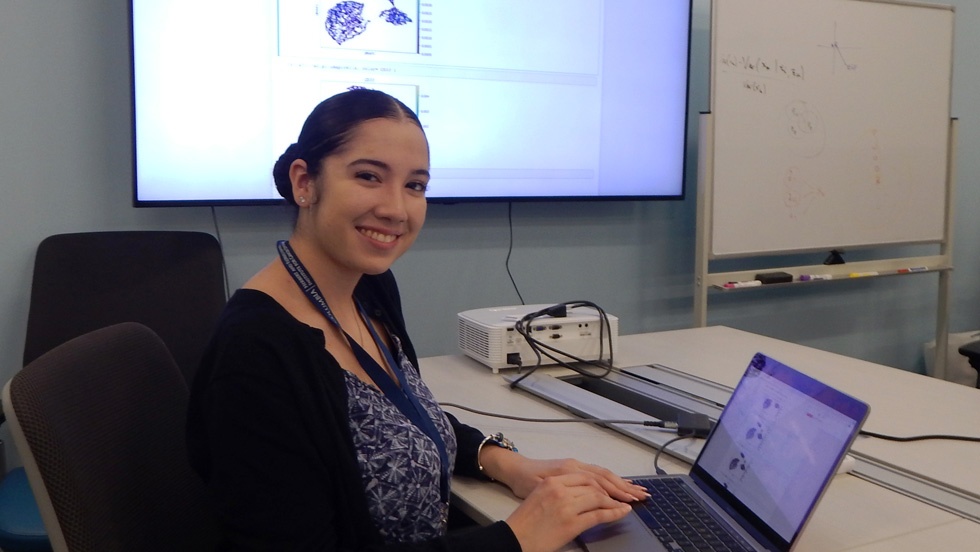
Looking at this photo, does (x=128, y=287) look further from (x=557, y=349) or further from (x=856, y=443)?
(x=856, y=443)

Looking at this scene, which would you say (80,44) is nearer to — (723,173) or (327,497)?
(327,497)

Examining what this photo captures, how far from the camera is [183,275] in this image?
2.05 meters

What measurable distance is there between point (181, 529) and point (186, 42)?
1.59m

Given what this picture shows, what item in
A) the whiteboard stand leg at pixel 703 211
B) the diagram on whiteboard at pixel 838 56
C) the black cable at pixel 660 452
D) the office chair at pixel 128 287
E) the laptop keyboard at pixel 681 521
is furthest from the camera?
the diagram on whiteboard at pixel 838 56

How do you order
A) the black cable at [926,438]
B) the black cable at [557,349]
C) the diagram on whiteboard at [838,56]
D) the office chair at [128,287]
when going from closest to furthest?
1. the black cable at [926,438]
2. the black cable at [557,349]
3. the office chair at [128,287]
4. the diagram on whiteboard at [838,56]

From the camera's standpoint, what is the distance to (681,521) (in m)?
0.99

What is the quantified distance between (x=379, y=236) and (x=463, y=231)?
1.61m

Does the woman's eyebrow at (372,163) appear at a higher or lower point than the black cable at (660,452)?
higher

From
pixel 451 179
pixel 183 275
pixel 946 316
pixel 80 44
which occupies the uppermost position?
pixel 80 44

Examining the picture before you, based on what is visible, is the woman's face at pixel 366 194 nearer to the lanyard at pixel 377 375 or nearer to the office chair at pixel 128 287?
the lanyard at pixel 377 375

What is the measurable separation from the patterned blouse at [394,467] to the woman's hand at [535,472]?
0.41 ft

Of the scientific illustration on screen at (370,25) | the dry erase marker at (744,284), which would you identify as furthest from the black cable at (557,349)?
the dry erase marker at (744,284)

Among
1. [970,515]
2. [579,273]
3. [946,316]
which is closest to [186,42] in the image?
[579,273]

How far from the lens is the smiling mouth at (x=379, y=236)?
43.3 inches
